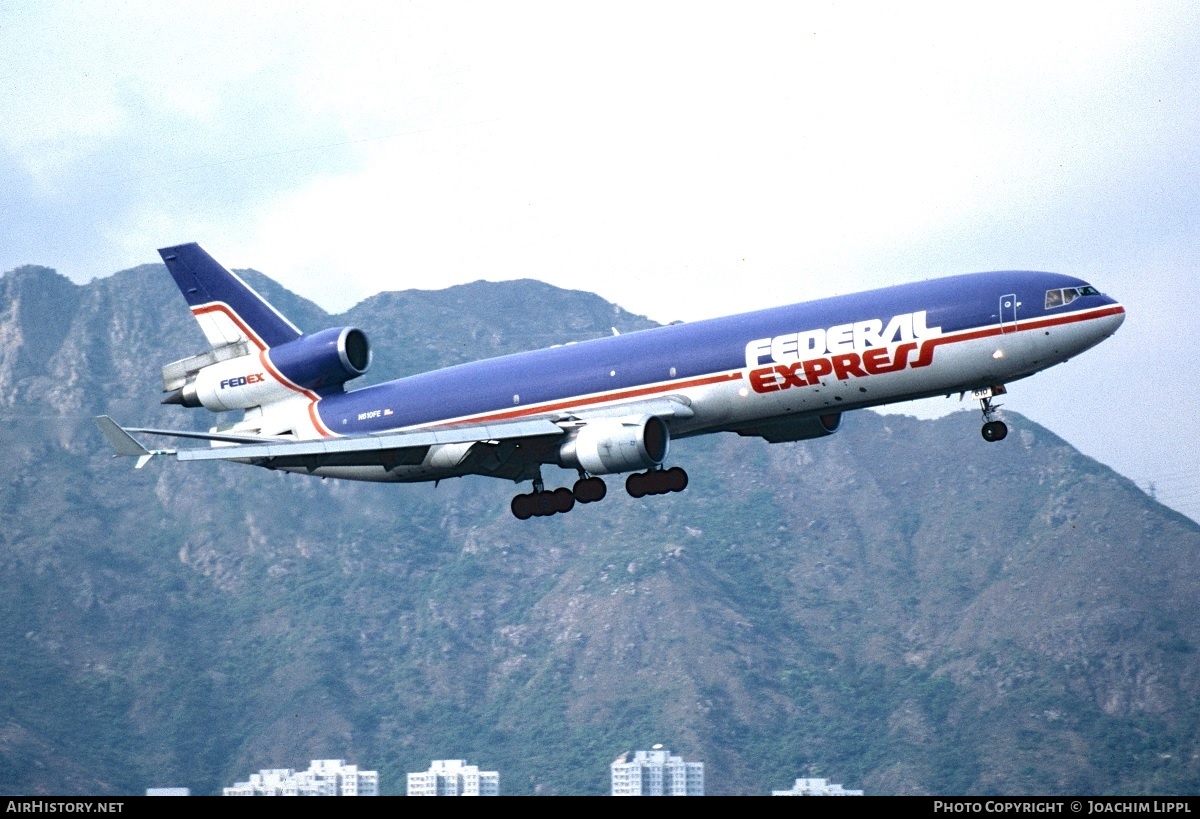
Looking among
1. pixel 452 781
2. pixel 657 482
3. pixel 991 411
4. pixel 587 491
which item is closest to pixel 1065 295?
pixel 991 411

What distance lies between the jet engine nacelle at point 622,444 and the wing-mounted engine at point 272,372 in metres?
12.7

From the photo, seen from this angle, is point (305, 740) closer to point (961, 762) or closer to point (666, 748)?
point (666, 748)

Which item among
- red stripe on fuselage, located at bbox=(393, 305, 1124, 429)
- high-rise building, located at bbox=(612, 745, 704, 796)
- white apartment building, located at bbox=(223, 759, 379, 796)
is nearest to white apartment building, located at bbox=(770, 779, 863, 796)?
high-rise building, located at bbox=(612, 745, 704, 796)

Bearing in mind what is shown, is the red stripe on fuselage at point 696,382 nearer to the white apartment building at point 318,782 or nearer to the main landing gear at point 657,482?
the main landing gear at point 657,482

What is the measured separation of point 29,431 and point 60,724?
7445cm

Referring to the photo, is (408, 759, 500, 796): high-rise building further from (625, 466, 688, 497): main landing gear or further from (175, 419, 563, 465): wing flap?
(175, 419, 563, 465): wing flap

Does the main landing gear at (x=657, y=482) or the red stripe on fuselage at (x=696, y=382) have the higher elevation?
the red stripe on fuselage at (x=696, y=382)

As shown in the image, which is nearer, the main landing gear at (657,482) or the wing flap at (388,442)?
the wing flap at (388,442)

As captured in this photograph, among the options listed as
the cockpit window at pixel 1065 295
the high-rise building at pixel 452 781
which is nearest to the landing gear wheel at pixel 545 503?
the cockpit window at pixel 1065 295

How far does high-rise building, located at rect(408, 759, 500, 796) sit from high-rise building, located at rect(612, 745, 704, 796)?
1209 centimetres

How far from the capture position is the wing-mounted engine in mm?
66812

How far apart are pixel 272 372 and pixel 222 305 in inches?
183

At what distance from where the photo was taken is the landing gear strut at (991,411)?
56069 millimetres
